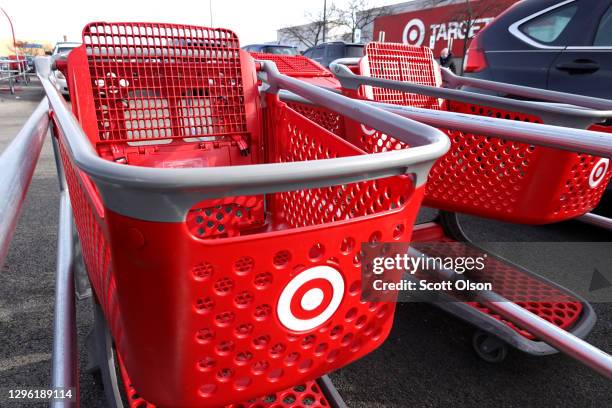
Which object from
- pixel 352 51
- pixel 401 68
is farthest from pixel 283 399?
pixel 352 51

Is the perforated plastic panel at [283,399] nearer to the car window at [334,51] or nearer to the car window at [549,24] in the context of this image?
the car window at [549,24]

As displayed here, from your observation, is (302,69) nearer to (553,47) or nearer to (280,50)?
(553,47)

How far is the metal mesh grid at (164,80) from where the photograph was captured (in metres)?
1.57

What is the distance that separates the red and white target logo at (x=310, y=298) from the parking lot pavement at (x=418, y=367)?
0.92 metres

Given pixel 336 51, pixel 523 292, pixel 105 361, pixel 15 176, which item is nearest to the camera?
pixel 15 176

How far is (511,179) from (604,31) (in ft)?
6.49

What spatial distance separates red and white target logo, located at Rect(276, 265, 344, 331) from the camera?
818mm

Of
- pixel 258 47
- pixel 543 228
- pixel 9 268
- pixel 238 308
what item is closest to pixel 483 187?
pixel 238 308

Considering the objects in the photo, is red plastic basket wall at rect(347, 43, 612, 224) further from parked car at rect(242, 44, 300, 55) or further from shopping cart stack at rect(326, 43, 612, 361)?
parked car at rect(242, 44, 300, 55)

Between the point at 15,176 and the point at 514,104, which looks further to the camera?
the point at 514,104

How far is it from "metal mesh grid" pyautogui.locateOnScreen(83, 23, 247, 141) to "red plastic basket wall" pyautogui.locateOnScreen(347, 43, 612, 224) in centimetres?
61

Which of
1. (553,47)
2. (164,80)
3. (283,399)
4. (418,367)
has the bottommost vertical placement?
(418,367)

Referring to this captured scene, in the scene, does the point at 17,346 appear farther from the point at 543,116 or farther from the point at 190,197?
the point at 543,116

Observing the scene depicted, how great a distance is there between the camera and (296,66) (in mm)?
4117
